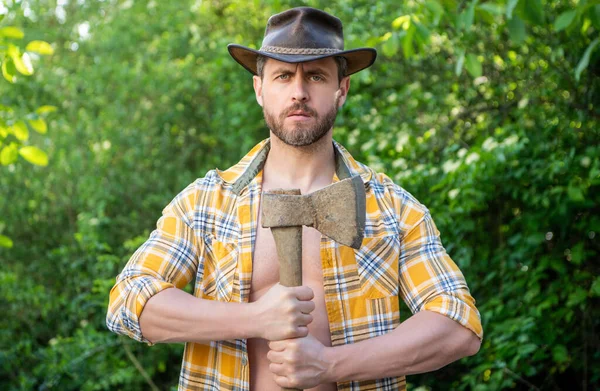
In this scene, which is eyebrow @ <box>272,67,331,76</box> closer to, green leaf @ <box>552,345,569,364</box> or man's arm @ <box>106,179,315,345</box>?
man's arm @ <box>106,179,315,345</box>

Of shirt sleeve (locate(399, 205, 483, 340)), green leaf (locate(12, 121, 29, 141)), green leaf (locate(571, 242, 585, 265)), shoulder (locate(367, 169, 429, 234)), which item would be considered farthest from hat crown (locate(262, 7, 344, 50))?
green leaf (locate(571, 242, 585, 265))

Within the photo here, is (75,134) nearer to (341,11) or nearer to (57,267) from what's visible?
(57,267)

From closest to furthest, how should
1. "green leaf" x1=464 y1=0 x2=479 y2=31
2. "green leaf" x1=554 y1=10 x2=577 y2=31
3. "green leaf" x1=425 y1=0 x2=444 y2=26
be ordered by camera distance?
1. "green leaf" x1=554 y1=10 x2=577 y2=31
2. "green leaf" x1=464 y1=0 x2=479 y2=31
3. "green leaf" x1=425 y1=0 x2=444 y2=26

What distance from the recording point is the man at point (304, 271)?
2.00 metres

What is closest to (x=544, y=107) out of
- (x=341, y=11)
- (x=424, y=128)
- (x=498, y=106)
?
(x=498, y=106)

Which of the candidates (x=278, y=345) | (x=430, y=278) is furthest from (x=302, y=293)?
(x=430, y=278)

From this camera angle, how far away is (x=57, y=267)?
6.07m

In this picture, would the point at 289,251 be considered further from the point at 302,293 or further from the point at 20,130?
the point at 20,130

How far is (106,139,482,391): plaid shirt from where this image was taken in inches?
83.3

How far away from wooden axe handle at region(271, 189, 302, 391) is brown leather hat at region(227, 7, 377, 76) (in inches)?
18.7

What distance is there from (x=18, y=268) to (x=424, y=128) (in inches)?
139

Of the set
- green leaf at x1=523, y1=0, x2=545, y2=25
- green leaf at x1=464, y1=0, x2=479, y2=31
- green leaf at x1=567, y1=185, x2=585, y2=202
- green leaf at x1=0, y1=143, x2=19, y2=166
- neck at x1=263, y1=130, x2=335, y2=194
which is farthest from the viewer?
green leaf at x1=567, y1=185, x2=585, y2=202

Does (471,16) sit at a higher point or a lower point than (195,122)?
lower

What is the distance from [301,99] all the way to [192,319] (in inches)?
28.6
